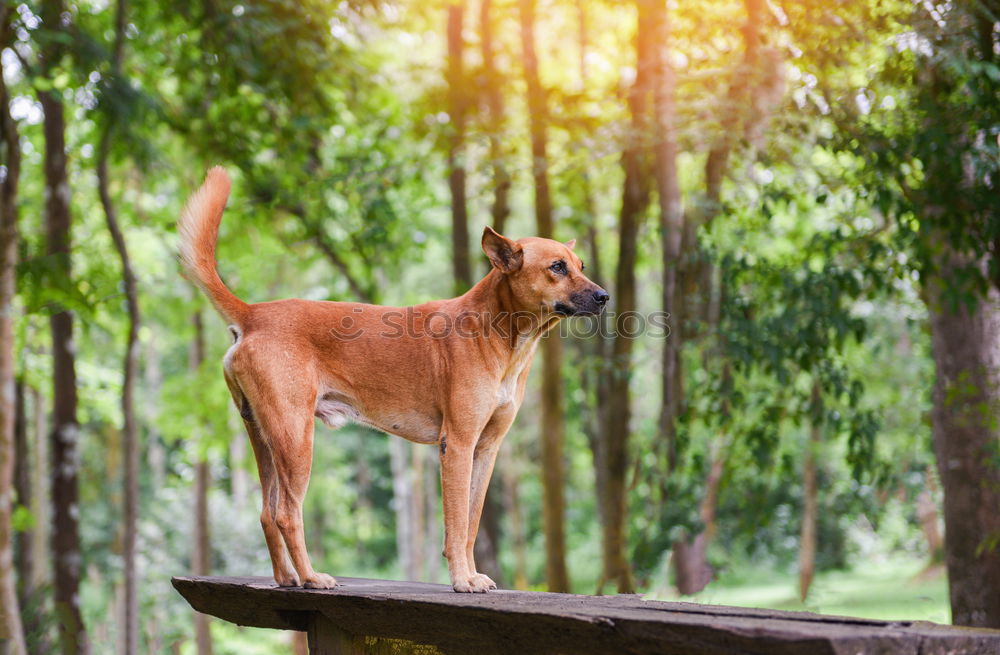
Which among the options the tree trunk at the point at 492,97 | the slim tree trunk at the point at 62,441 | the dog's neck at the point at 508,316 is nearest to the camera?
the dog's neck at the point at 508,316

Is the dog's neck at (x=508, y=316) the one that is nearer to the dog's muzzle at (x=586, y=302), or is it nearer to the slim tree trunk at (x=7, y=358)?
the dog's muzzle at (x=586, y=302)

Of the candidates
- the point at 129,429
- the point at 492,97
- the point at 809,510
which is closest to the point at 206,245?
the point at 129,429

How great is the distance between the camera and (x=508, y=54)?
1474cm

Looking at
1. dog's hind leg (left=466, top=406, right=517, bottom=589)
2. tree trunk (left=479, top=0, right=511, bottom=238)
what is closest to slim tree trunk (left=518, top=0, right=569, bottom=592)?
tree trunk (left=479, top=0, right=511, bottom=238)

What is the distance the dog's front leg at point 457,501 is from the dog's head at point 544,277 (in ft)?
2.26

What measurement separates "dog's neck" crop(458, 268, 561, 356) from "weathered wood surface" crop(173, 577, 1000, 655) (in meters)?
1.15

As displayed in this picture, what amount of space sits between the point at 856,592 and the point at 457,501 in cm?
1800

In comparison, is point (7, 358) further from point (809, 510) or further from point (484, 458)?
point (809, 510)

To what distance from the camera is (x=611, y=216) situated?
1862 cm

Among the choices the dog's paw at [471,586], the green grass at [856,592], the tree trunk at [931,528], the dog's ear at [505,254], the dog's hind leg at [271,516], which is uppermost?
the dog's ear at [505,254]

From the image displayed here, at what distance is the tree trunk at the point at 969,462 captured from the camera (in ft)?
25.1

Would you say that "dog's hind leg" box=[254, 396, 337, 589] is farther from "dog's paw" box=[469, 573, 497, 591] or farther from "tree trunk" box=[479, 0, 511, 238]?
"tree trunk" box=[479, 0, 511, 238]

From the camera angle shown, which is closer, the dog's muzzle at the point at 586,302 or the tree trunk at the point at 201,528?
the dog's muzzle at the point at 586,302

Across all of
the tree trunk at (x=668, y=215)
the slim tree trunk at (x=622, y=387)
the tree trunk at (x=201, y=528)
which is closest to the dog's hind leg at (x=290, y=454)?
the tree trunk at (x=668, y=215)
